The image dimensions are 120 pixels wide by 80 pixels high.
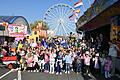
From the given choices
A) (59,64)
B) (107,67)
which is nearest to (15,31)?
(59,64)

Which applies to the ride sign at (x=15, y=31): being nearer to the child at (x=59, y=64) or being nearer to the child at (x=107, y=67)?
the child at (x=59, y=64)

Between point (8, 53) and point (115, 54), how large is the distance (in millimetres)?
8718

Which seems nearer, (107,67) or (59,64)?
(107,67)

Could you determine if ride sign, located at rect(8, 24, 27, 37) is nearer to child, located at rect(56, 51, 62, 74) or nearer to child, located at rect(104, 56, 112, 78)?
child, located at rect(56, 51, 62, 74)

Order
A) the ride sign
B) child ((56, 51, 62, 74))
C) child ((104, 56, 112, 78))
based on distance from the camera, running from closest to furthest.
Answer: child ((104, 56, 112, 78)), child ((56, 51, 62, 74)), the ride sign

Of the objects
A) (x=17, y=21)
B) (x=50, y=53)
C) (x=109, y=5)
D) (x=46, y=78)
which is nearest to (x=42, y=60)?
(x=50, y=53)

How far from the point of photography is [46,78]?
18.0 meters

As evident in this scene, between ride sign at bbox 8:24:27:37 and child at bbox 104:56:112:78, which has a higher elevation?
ride sign at bbox 8:24:27:37

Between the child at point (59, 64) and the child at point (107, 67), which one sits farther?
the child at point (59, 64)

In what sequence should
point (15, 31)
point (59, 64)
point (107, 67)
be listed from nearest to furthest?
point (107, 67) < point (59, 64) < point (15, 31)

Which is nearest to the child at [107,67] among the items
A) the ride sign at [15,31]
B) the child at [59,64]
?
the child at [59,64]

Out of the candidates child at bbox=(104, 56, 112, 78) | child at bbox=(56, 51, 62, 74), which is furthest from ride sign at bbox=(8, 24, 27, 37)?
child at bbox=(104, 56, 112, 78)

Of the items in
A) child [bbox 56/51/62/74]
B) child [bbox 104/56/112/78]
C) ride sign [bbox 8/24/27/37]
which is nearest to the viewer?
child [bbox 104/56/112/78]

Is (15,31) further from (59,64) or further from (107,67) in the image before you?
(107,67)
